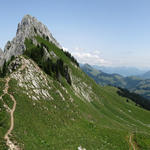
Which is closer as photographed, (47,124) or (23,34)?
(47,124)

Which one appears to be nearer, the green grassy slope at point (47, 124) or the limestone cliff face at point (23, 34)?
the green grassy slope at point (47, 124)

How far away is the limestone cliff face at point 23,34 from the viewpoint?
107056mm

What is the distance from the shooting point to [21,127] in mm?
31422

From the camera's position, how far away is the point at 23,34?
115938 mm

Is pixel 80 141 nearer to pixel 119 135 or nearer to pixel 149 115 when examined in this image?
pixel 119 135

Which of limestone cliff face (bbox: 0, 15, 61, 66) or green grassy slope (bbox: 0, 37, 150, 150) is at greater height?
limestone cliff face (bbox: 0, 15, 61, 66)

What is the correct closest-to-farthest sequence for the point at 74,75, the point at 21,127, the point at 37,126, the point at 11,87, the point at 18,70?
1. the point at 21,127
2. the point at 37,126
3. the point at 11,87
4. the point at 18,70
5. the point at 74,75

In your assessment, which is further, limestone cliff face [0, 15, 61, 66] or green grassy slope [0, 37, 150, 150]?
limestone cliff face [0, 15, 61, 66]

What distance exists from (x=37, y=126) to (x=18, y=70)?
2681 centimetres

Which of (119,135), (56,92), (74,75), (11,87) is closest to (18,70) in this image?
(11,87)

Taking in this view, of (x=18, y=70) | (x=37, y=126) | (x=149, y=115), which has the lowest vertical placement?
(x=149, y=115)

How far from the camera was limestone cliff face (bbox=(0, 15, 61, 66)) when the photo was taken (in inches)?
4215

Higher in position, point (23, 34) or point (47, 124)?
point (23, 34)

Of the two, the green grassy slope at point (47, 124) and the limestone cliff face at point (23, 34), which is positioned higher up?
the limestone cliff face at point (23, 34)
